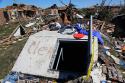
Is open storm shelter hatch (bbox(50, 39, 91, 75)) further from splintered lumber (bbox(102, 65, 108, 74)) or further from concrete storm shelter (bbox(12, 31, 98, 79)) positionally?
splintered lumber (bbox(102, 65, 108, 74))

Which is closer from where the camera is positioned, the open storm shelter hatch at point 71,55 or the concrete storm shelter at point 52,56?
the concrete storm shelter at point 52,56

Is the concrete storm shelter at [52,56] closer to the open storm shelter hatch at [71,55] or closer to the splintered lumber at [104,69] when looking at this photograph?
the open storm shelter hatch at [71,55]

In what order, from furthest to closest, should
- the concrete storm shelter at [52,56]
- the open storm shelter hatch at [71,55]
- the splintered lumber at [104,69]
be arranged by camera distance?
1. the open storm shelter hatch at [71,55]
2. the concrete storm shelter at [52,56]
3. the splintered lumber at [104,69]

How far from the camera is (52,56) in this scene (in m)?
7.32

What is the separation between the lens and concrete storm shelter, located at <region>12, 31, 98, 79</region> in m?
6.96

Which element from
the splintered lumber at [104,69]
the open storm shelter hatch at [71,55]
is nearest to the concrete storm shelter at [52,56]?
the open storm shelter hatch at [71,55]

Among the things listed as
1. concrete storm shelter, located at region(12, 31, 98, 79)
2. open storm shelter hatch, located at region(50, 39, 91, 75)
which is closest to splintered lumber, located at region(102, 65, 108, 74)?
concrete storm shelter, located at region(12, 31, 98, 79)

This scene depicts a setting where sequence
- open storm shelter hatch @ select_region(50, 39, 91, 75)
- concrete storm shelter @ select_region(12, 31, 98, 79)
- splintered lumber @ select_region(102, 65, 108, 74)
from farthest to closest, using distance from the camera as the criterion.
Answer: open storm shelter hatch @ select_region(50, 39, 91, 75) < concrete storm shelter @ select_region(12, 31, 98, 79) < splintered lumber @ select_region(102, 65, 108, 74)

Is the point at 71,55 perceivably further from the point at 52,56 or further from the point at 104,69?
the point at 104,69

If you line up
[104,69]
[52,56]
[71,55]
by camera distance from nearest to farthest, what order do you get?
[104,69] → [52,56] → [71,55]

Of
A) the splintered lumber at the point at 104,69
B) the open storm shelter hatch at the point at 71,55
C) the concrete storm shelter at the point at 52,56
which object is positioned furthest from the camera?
the open storm shelter hatch at the point at 71,55

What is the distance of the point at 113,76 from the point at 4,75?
3.50 m

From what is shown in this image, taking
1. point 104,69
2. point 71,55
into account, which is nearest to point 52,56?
point 71,55

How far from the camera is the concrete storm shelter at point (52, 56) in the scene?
6965 millimetres
